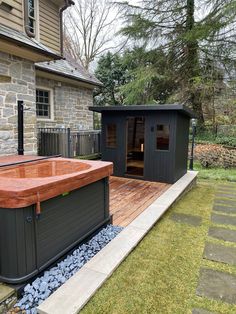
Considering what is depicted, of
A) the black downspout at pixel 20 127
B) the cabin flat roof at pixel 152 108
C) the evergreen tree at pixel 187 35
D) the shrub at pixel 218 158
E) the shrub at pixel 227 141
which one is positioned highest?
the evergreen tree at pixel 187 35

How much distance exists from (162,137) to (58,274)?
194 inches

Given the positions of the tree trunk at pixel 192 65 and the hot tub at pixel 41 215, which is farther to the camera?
the tree trunk at pixel 192 65

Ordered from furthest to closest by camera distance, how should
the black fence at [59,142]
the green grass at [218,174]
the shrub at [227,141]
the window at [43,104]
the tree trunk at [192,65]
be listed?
the tree trunk at [192,65] → the shrub at [227,141] → the window at [43,104] → the green grass at [218,174] → the black fence at [59,142]

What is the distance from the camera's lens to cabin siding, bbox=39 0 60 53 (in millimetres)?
6945

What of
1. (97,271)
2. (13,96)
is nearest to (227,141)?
(13,96)

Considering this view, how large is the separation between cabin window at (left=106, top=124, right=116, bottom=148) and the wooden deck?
3.56 feet

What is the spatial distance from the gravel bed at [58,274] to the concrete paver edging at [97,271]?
12 cm

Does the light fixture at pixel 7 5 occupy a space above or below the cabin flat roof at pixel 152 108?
above

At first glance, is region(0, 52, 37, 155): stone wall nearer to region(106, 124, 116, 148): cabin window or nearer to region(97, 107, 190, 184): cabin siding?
region(97, 107, 190, 184): cabin siding

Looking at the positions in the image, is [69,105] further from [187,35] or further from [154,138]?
[187,35]

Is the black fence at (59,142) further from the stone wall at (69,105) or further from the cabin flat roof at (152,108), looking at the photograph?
the cabin flat roof at (152,108)

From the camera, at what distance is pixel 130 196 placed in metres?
5.31

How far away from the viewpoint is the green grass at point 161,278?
2102 mm

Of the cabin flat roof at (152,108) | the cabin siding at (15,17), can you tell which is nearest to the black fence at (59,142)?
the cabin flat roof at (152,108)
